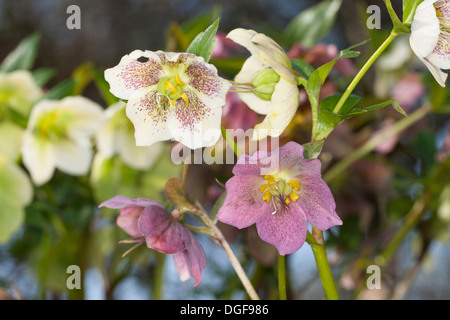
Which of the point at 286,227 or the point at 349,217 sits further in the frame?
the point at 349,217

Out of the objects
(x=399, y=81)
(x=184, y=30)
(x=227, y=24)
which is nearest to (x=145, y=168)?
(x=184, y=30)

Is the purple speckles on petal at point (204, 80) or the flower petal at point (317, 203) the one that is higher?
the purple speckles on petal at point (204, 80)

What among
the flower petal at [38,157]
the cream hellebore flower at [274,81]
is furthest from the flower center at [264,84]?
the flower petal at [38,157]

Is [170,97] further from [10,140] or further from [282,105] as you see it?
[10,140]

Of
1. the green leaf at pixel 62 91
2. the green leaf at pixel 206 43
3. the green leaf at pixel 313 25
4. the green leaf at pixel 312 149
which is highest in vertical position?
the green leaf at pixel 313 25

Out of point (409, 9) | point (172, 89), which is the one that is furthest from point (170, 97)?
point (409, 9)

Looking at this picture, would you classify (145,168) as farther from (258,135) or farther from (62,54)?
(62,54)

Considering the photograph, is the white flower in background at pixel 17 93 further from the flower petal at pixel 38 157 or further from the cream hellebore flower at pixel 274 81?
the cream hellebore flower at pixel 274 81

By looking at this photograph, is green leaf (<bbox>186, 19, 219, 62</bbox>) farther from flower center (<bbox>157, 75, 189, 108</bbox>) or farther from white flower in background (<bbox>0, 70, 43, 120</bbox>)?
white flower in background (<bbox>0, 70, 43, 120</bbox>)
